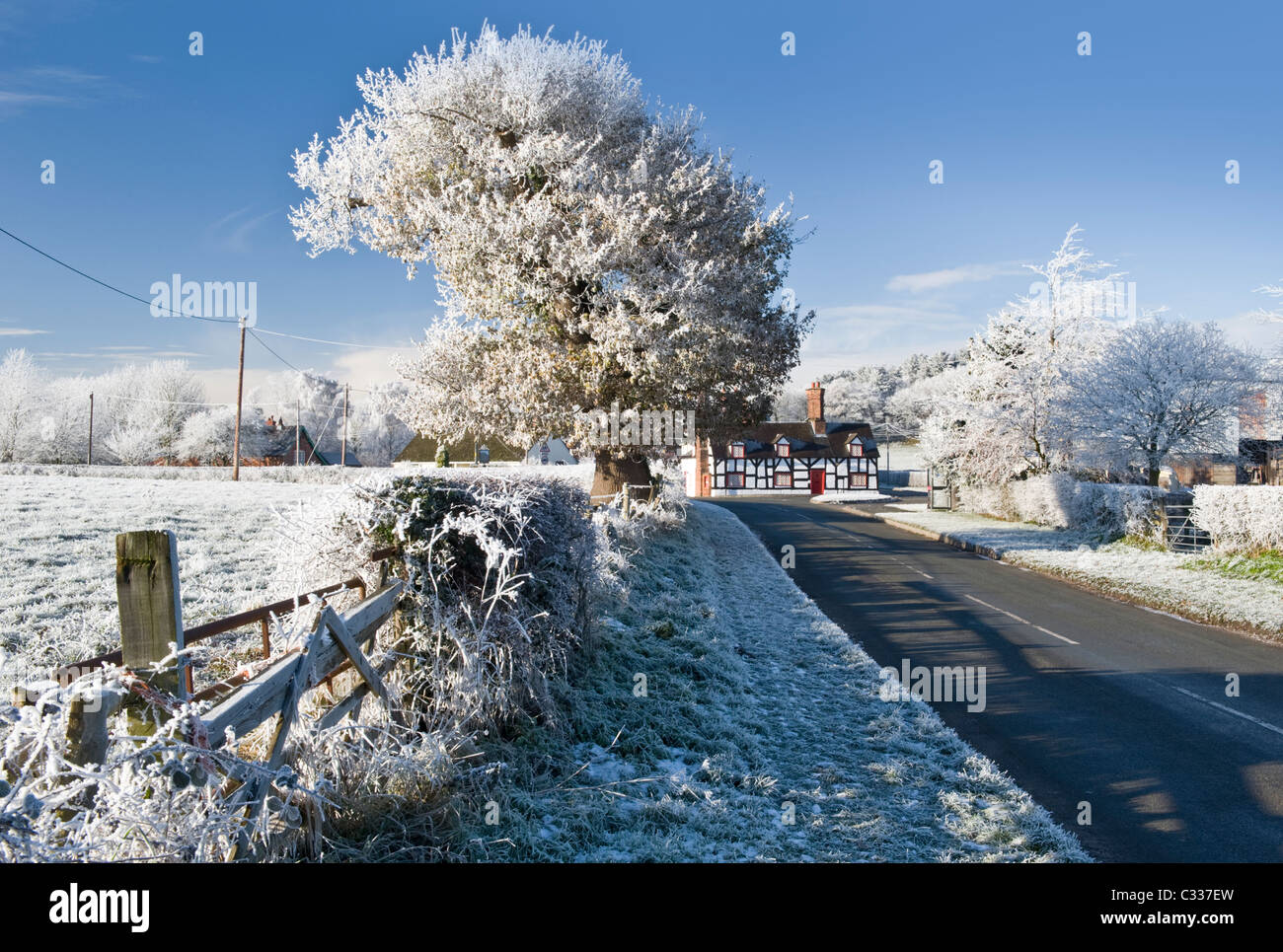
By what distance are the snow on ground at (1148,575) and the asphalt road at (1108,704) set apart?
632 millimetres

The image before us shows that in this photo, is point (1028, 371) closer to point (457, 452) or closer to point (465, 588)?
point (465, 588)

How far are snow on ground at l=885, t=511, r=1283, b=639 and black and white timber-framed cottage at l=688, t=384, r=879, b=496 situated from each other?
1613 inches

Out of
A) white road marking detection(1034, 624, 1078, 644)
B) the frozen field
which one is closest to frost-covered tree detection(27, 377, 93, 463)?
the frozen field

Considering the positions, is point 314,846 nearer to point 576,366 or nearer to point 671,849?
point 671,849

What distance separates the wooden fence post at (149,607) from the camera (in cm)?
315

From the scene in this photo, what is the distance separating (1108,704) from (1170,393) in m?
19.9

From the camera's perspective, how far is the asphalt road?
18.2ft

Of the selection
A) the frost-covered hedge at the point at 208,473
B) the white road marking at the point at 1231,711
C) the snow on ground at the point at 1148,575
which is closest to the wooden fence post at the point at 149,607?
the white road marking at the point at 1231,711

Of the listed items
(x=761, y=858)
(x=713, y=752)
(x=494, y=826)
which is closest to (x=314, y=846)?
(x=494, y=826)

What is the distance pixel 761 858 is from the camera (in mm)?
4609

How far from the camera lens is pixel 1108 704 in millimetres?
8312

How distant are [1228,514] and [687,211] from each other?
13.9 meters

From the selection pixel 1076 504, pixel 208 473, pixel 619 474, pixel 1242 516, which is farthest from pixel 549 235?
pixel 208 473
